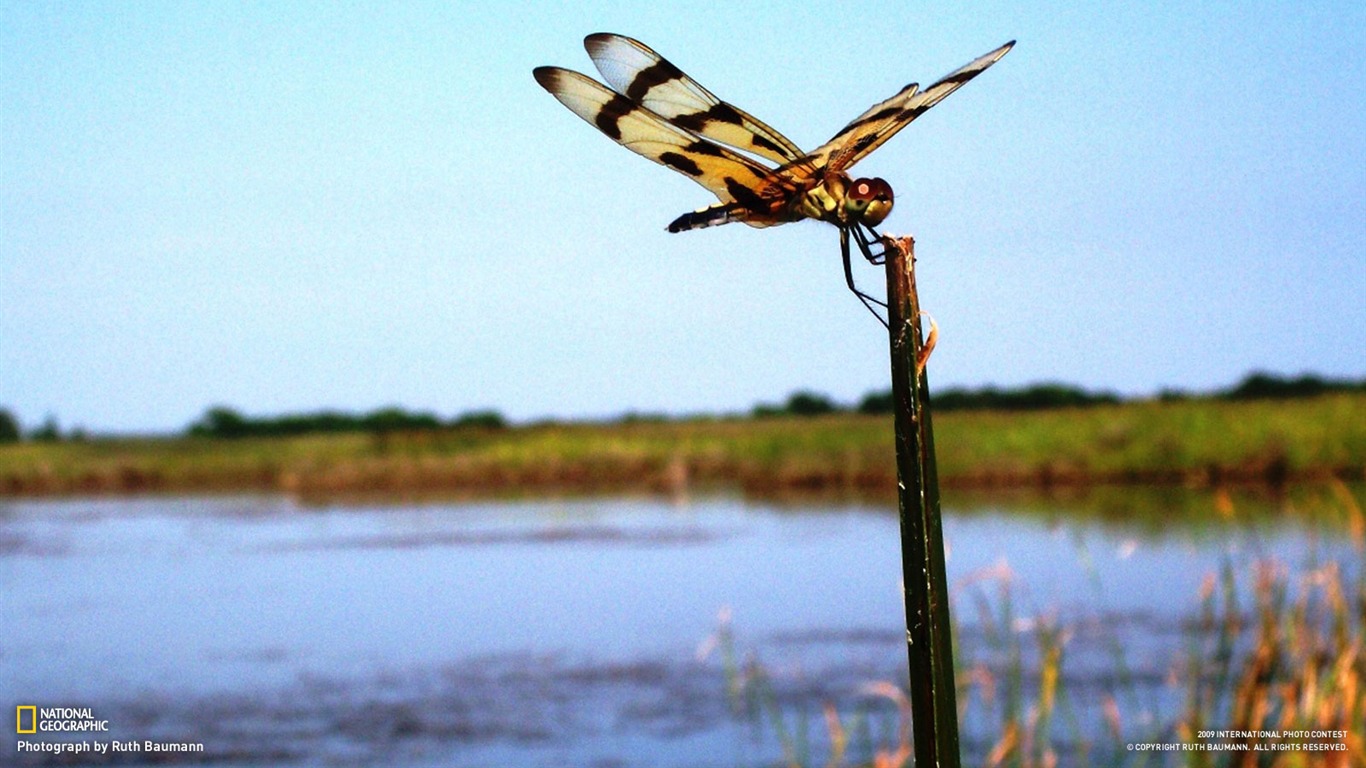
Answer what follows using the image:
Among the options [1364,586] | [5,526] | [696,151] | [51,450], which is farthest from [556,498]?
[696,151]

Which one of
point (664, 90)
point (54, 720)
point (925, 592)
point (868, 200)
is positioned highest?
point (664, 90)

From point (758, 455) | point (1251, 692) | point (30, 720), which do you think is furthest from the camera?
point (758, 455)

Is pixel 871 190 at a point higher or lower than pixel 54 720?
higher

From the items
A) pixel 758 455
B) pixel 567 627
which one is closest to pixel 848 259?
pixel 567 627

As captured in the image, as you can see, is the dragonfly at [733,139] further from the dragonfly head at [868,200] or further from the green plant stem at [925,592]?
the green plant stem at [925,592]

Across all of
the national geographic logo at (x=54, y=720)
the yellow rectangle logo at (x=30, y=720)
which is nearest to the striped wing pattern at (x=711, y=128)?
the national geographic logo at (x=54, y=720)

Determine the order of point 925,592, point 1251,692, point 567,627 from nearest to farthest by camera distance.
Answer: point 925,592 → point 1251,692 → point 567,627

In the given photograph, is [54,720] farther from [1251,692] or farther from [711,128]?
[711,128]

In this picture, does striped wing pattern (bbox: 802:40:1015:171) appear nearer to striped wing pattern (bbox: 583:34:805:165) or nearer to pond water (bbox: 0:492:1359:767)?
striped wing pattern (bbox: 583:34:805:165)

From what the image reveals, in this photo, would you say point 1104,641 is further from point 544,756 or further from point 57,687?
point 57,687
